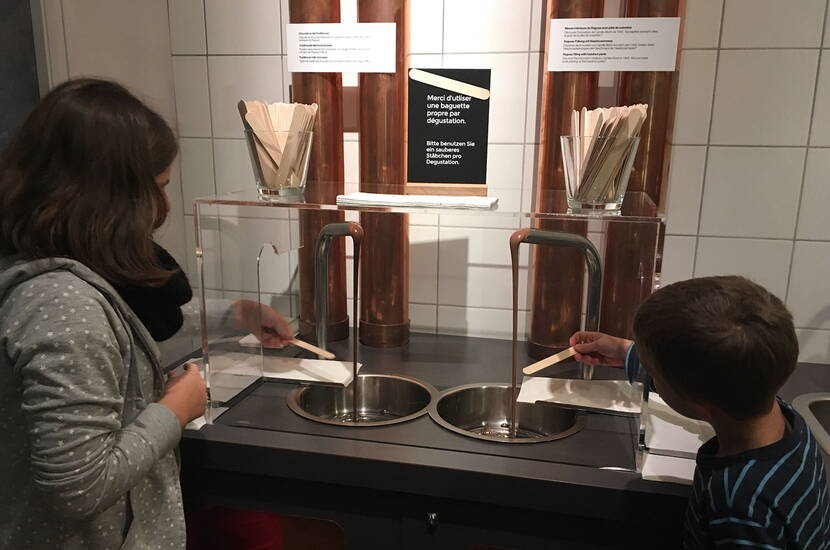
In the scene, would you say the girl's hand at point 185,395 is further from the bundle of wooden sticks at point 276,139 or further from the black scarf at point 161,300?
the bundle of wooden sticks at point 276,139

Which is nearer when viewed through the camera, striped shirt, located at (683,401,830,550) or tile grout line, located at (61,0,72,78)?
striped shirt, located at (683,401,830,550)

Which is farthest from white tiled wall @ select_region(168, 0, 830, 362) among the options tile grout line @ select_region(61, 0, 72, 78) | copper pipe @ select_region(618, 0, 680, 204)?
tile grout line @ select_region(61, 0, 72, 78)

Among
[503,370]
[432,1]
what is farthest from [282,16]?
[503,370]

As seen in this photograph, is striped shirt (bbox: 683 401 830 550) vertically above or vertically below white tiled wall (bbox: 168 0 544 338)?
below

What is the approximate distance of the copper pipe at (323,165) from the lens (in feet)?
4.21

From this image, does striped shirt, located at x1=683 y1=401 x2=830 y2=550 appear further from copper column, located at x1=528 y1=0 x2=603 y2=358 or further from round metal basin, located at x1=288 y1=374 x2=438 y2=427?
round metal basin, located at x1=288 y1=374 x2=438 y2=427

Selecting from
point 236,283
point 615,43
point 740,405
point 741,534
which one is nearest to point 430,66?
point 615,43

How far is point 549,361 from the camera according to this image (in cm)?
116

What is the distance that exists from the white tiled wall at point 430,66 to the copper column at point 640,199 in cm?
22

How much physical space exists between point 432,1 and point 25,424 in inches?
43.2

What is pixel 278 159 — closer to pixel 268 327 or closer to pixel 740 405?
pixel 268 327

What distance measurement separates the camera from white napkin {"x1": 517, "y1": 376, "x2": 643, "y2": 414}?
1083mm

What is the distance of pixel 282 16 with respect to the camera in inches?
57.1

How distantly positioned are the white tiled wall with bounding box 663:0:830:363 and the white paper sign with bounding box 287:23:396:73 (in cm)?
60
